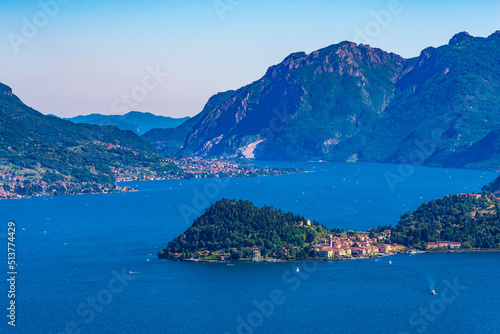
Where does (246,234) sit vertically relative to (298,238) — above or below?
above

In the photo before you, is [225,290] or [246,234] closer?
[225,290]

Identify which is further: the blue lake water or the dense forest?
the dense forest

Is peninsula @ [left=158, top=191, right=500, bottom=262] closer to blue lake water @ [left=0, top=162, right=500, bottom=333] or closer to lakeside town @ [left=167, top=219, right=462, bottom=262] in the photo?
lakeside town @ [left=167, top=219, right=462, bottom=262]

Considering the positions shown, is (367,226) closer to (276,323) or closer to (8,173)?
(276,323)

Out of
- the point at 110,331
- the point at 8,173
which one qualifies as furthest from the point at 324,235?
the point at 8,173

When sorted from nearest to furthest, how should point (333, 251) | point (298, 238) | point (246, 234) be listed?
point (333, 251) < point (298, 238) < point (246, 234)

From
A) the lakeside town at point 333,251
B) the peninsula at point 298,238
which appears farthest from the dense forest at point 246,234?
the lakeside town at point 333,251

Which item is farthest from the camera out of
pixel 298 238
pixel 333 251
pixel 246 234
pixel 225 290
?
pixel 246 234

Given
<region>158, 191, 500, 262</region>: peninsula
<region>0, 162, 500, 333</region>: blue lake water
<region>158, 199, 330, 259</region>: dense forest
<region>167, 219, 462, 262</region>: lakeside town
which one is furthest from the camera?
<region>158, 199, 330, 259</region>: dense forest

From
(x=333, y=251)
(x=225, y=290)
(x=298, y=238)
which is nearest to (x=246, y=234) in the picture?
(x=298, y=238)

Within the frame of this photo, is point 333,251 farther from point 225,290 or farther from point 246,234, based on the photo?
point 225,290

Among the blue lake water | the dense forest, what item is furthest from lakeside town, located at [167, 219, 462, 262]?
the blue lake water

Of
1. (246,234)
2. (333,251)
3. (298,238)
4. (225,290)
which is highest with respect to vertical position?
(246,234)
